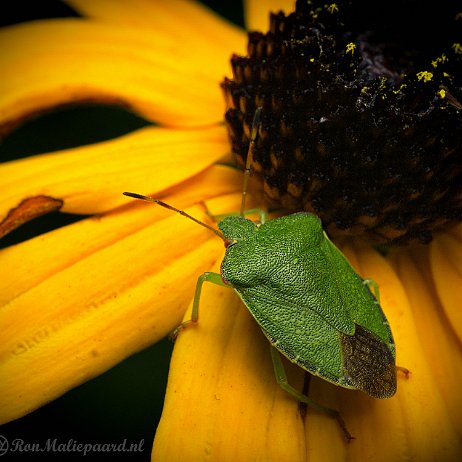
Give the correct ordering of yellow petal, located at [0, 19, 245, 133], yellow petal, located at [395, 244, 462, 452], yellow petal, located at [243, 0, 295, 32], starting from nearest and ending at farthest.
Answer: yellow petal, located at [395, 244, 462, 452] < yellow petal, located at [0, 19, 245, 133] < yellow petal, located at [243, 0, 295, 32]

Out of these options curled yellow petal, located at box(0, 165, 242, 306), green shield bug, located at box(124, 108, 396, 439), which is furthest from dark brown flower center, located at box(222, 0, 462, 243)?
curled yellow petal, located at box(0, 165, 242, 306)

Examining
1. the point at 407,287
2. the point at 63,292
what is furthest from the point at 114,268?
the point at 407,287

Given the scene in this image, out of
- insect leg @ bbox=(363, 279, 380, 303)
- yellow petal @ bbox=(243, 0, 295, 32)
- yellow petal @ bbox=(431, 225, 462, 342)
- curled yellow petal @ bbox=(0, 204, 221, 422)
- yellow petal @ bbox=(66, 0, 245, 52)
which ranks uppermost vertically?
yellow petal @ bbox=(243, 0, 295, 32)

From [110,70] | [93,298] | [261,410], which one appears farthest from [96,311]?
[110,70]

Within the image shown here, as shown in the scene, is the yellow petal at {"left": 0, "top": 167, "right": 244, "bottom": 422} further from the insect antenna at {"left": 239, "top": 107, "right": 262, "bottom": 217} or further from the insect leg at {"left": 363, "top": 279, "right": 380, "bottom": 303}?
the insect leg at {"left": 363, "top": 279, "right": 380, "bottom": 303}

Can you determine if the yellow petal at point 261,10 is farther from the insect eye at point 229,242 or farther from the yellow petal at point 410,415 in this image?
the yellow petal at point 410,415

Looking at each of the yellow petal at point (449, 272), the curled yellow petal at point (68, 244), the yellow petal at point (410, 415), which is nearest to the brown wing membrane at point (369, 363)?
the yellow petal at point (410, 415)
